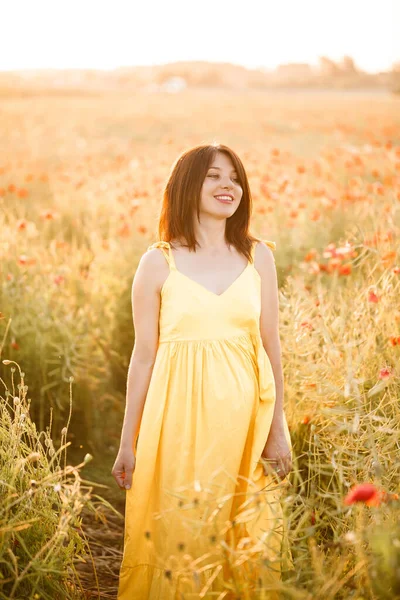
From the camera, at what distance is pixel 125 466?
2.31 metres

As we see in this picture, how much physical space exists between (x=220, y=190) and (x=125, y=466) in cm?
102

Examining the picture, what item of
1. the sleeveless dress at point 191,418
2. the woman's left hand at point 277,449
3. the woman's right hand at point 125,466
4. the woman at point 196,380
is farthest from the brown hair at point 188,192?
the woman's right hand at point 125,466

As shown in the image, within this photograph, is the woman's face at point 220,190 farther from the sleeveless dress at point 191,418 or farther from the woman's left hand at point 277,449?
the woman's left hand at point 277,449

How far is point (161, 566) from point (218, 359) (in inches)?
27.8

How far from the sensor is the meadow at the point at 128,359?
6.07 feet

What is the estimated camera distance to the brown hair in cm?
234

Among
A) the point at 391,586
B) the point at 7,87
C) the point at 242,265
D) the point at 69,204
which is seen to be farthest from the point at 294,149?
the point at 7,87

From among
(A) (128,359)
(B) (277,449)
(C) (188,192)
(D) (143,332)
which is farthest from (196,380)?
(A) (128,359)

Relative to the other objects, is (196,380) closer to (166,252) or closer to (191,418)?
(191,418)

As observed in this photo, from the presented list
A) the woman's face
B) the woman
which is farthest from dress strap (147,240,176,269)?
the woman's face

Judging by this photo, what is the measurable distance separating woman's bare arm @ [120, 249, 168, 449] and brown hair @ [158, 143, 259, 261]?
0.14m

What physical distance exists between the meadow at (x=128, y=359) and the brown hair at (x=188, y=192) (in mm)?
635

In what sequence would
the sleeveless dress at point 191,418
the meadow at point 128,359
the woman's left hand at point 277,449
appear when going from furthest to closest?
the woman's left hand at point 277,449, the sleeveless dress at point 191,418, the meadow at point 128,359

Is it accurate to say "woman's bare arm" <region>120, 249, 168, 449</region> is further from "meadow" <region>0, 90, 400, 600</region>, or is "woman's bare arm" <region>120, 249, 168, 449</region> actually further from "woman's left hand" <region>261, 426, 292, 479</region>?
"woman's left hand" <region>261, 426, 292, 479</region>
